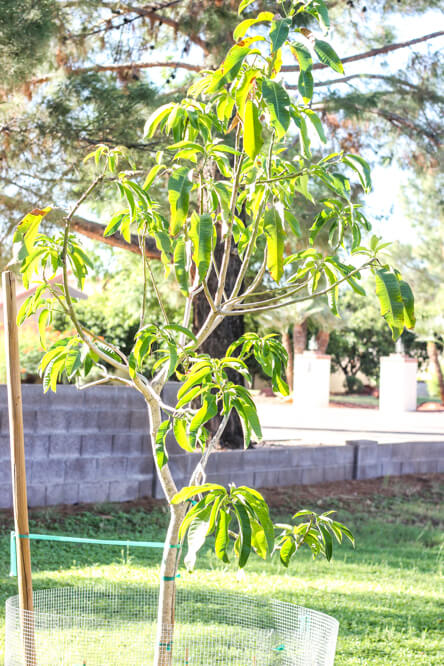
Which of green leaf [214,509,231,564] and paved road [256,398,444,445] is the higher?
green leaf [214,509,231,564]

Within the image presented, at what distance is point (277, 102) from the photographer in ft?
5.85

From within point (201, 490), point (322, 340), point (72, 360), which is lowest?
point (201, 490)

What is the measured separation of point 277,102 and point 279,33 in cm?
15

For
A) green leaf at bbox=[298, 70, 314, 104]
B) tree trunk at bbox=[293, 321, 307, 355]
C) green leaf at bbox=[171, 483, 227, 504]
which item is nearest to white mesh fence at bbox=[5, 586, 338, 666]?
green leaf at bbox=[171, 483, 227, 504]

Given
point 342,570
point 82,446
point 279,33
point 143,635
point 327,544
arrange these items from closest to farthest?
point 279,33 < point 327,544 < point 143,635 < point 342,570 < point 82,446

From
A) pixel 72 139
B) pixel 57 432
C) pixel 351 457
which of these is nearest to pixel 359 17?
pixel 72 139

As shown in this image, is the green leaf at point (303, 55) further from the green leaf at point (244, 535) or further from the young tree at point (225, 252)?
the green leaf at point (244, 535)

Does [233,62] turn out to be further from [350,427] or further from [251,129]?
[350,427]

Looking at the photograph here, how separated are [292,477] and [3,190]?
413 centimetres

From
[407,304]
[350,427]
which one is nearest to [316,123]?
[407,304]

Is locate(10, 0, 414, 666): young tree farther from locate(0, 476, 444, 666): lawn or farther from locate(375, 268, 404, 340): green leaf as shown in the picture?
locate(0, 476, 444, 666): lawn

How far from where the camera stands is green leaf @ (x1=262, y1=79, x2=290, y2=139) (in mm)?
1766

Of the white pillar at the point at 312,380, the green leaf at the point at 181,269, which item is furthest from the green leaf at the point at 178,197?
the white pillar at the point at 312,380

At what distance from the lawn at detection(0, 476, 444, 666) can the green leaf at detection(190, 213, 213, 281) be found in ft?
7.18
